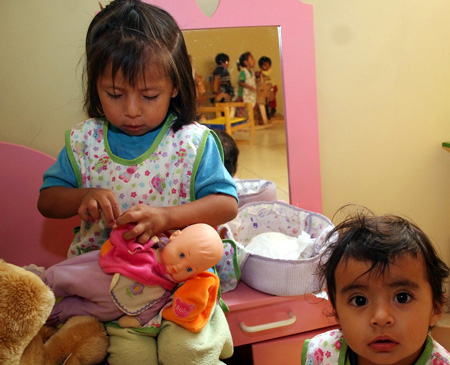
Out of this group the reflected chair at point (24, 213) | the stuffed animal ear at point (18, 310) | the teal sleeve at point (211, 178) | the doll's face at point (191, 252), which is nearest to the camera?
the stuffed animal ear at point (18, 310)

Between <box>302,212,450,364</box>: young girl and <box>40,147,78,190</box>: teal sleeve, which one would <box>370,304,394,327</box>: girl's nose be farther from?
<box>40,147,78,190</box>: teal sleeve

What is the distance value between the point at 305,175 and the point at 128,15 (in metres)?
0.80

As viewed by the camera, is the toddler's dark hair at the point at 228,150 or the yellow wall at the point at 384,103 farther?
the yellow wall at the point at 384,103

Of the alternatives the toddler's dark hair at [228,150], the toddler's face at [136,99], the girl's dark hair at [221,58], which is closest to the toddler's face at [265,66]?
the girl's dark hair at [221,58]

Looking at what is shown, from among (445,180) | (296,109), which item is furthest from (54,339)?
(445,180)

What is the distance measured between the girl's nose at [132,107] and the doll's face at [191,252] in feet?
0.89

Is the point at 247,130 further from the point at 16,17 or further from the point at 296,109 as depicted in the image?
the point at 16,17

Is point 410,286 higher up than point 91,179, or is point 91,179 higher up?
point 91,179

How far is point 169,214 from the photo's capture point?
100 cm

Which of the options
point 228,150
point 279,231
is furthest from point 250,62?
point 279,231

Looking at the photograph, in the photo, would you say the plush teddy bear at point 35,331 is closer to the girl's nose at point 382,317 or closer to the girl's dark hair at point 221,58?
the girl's nose at point 382,317

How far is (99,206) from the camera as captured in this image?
954 mm

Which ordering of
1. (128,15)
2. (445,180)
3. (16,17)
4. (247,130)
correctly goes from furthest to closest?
(445,180), (247,130), (16,17), (128,15)

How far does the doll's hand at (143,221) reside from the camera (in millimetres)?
926
